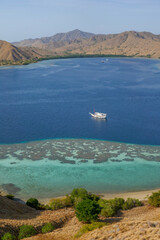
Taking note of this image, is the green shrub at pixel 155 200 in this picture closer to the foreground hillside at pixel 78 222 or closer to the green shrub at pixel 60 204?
the foreground hillside at pixel 78 222

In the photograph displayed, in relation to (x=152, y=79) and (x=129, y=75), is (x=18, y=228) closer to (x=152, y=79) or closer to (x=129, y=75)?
(x=152, y=79)

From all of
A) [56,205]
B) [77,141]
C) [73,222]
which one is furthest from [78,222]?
[77,141]

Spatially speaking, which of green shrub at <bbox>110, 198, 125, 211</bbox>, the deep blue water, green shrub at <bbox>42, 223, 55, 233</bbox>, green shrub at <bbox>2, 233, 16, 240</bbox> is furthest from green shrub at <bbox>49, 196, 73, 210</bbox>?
the deep blue water

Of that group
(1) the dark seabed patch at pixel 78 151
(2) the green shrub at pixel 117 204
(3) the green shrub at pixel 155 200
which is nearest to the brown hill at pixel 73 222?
(3) the green shrub at pixel 155 200

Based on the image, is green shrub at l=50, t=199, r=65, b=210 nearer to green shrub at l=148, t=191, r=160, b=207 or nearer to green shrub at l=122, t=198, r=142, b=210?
green shrub at l=122, t=198, r=142, b=210

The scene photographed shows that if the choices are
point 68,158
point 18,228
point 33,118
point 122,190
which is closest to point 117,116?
point 33,118

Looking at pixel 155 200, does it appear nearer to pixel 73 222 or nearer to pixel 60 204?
pixel 73 222
